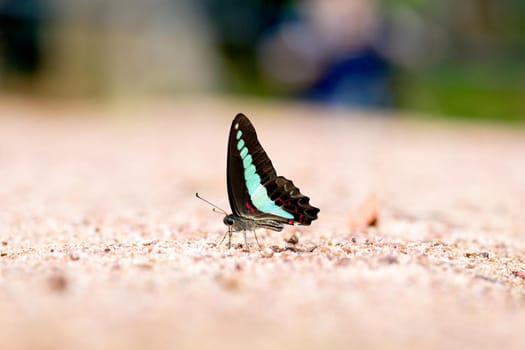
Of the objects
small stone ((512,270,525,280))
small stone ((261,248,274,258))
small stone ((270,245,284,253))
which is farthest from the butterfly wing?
small stone ((512,270,525,280))

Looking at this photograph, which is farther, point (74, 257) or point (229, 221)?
point (229, 221)

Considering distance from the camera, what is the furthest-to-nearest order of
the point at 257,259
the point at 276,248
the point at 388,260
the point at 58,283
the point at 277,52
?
the point at 277,52 < the point at 276,248 < the point at 257,259 < the point at 388,260 < the point at 58,283

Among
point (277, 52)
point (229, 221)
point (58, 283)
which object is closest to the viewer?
point (58, 283)

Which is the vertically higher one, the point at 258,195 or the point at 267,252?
the point at 258,195

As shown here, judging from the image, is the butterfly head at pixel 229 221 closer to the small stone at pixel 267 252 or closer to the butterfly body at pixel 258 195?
the butterfly body at pixel 258 195

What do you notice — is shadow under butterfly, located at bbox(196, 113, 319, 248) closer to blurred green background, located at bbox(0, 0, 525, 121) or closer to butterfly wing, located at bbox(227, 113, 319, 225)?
butterfly wing, located at bbox(227, 113, 319, 225)

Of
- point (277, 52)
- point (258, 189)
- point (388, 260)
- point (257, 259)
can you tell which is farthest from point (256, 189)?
point (277, 52)

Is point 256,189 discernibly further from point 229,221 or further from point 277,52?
point 277,52
